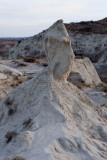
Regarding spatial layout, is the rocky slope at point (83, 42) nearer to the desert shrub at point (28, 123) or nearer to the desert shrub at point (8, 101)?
the desert shrub at point (8, 101)

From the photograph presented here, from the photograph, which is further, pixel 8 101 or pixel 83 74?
pixel 83 74

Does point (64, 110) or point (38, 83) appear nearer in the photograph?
point (64, 110)

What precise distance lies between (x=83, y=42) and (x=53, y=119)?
25.3m

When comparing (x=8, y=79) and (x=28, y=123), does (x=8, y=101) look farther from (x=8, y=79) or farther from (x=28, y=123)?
(x=8, y=79)

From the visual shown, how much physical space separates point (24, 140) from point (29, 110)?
4.21 ft

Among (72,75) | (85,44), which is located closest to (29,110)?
(72,75)

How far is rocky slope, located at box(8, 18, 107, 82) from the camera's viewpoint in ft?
98.2

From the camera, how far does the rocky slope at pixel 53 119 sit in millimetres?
6117

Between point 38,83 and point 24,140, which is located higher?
point 38,83

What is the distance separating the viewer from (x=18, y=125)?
7.26 m

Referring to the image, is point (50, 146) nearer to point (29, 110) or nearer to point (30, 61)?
point (29, 110)

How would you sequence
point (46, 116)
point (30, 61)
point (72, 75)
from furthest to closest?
point (30, 61) < point (72, 75) < point (46, 116)

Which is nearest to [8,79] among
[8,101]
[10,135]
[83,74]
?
[83,74]

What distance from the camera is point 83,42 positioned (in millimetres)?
31844
